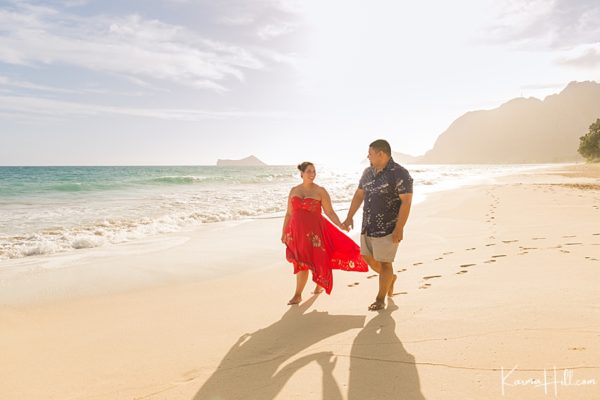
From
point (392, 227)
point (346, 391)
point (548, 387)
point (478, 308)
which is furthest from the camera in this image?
point (392, 227)

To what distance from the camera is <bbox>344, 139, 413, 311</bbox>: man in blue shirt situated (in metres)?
4.45

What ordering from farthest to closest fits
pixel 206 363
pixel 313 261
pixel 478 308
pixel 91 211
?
pixel 91 211 → pixel 313 261 → pixel 478 308 → pixel 206 363

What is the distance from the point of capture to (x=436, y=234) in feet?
30.7

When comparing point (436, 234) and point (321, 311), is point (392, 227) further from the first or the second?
point (436, 234)

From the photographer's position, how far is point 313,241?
209 inches

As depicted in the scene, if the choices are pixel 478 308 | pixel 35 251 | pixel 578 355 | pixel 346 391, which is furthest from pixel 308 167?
pixel 35 251

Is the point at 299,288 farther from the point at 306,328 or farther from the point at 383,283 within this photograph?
the point at 383,283

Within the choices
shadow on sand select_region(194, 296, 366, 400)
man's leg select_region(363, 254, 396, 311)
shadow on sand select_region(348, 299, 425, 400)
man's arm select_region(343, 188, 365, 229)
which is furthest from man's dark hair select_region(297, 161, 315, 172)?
shadow on sand select_region(348, 299, 425, 400)

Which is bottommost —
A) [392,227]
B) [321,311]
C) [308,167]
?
[321,311]

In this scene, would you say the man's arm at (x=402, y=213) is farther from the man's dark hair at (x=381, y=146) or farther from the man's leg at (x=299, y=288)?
the man's leg at (x=299, y=288)

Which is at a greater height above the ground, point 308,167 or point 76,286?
point 308,167

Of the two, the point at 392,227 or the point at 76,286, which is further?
the point at 76,286

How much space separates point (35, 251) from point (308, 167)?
7583 millimetres

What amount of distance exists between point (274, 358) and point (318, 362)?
449 millimetres
